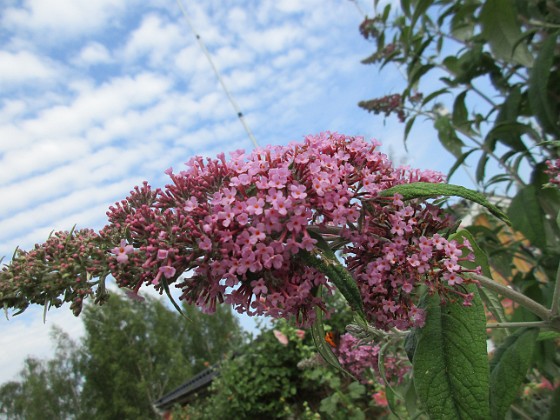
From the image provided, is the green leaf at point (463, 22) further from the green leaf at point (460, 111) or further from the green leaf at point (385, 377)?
the green leaf at point (385, 377)

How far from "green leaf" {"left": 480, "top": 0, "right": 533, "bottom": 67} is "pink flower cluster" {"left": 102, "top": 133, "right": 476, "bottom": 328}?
6.88 feet

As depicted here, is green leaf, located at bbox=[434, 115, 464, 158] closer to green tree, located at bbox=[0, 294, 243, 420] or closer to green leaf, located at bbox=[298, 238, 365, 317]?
green leaf, located at bbox=[298, 238, 365, 317]

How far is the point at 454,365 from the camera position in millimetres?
1052

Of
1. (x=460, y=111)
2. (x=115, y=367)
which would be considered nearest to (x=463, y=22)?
(x=460, y=111)

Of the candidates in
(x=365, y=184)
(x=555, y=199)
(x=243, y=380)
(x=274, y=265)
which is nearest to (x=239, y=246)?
(x=274, y=265)

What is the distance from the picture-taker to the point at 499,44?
9.38 feet

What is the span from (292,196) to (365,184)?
8.6 inches

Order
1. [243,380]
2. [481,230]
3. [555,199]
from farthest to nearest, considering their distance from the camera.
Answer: [243,380] → [481,230] → [555,199]

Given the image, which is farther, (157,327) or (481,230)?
(157,327)

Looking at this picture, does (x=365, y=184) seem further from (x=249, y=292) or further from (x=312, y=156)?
(x=249, y=292)

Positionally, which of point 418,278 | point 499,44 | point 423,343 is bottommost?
point 423,343

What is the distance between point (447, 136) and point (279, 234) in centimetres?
293

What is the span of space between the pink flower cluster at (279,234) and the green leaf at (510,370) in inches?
14.7

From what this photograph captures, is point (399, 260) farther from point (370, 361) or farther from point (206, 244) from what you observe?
point (370, 361)
